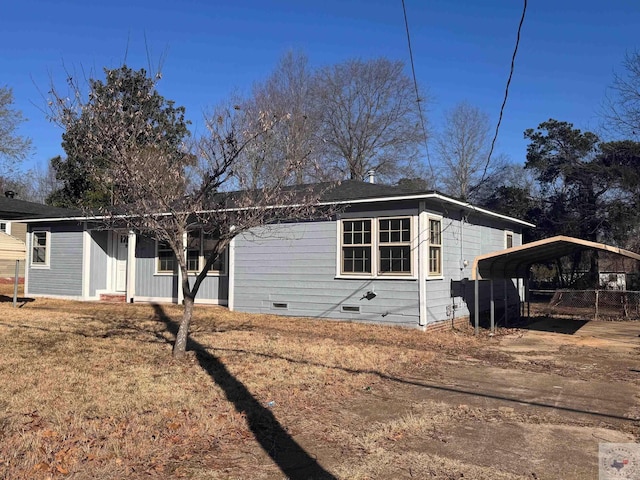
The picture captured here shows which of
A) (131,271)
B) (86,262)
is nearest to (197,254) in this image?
(131,271)

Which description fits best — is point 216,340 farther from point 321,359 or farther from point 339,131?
point 339,131

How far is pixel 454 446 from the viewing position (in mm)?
4527

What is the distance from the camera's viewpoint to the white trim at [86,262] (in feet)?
54.5

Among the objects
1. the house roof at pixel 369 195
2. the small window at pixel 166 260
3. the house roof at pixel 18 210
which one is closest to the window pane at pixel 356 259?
the house roof at pixel 369 195

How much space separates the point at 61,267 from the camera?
17.4 meters

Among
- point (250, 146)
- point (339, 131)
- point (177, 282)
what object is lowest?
point (177, 282)

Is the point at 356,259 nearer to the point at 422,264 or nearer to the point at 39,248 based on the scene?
the point at 422,264

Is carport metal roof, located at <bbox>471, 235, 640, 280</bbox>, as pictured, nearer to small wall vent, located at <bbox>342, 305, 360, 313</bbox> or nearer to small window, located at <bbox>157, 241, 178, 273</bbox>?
small wall vent, located at <bbox>342, 305, 360, 313</bbox>

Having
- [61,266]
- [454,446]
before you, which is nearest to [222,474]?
[454,446]

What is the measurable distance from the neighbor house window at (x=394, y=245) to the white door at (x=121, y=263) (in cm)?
943

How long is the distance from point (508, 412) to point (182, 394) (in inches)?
142

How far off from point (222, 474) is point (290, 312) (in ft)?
30.6

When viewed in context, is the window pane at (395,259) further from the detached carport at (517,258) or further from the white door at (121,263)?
the white door at (121,263)

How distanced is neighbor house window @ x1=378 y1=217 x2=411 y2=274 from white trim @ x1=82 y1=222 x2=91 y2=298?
10.0 metres
